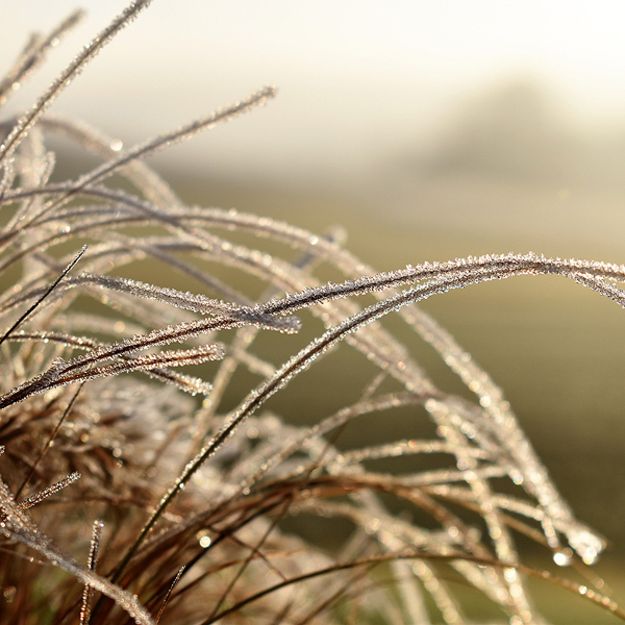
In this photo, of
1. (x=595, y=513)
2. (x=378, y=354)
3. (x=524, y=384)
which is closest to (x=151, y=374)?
(x=378, y=354)

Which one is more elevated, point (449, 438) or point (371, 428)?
point (371, 428)

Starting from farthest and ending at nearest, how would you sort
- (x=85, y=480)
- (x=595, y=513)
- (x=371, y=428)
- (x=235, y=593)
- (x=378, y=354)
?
(x=371, y=428)
(x=595, y=513)
(x=235, y=593)
(x=85, y=480)
(x=378, y=354)

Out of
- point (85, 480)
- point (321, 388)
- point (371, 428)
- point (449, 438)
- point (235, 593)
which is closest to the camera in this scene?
point (85, 480)

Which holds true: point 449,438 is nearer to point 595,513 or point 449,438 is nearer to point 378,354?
point 378,354

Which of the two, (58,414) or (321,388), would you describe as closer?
(58,414)

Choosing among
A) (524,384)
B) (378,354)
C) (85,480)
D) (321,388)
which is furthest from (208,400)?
(524,384)

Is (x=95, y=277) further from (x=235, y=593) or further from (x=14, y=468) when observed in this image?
(x=235, y=593)

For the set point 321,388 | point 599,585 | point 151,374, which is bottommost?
point 151,374
